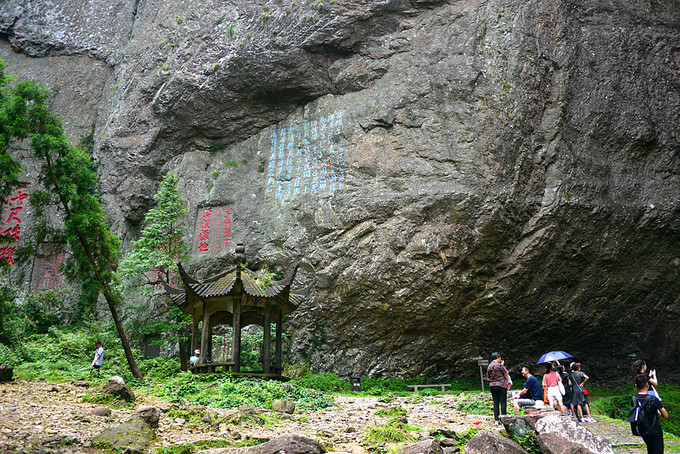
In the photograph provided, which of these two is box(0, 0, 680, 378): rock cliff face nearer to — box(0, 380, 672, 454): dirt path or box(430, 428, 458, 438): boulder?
box(0, 380, 672, 454): dirt path

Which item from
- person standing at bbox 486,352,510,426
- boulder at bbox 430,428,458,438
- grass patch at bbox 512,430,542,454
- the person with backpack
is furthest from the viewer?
person standing at bbox 486,352,510,426

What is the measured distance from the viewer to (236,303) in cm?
1265

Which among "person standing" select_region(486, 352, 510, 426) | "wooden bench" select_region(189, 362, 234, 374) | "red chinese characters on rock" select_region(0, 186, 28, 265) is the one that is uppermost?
"red chinese characters on rock" select_region(0, 186, 28, 265)

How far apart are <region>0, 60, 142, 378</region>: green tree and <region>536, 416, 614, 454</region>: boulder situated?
892 centimetres

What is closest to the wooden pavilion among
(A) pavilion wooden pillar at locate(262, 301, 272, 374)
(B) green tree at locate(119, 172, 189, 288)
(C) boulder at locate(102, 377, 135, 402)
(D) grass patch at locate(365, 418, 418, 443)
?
(A) pavilion wooden pillar at locate(262, 301, 272, 374)

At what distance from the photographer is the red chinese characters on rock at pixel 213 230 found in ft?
65.5

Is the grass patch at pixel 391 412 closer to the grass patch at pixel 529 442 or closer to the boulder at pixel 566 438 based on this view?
the grass patch at pixel 529 442

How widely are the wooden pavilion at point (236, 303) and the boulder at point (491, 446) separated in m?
6.95

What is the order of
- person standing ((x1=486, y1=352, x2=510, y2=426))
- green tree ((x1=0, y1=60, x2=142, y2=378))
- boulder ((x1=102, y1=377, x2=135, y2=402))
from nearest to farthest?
person standing ((x1=486, y1=352, x2=510, y2=426))
boulder ((x1=102, y1=377, x2=135, y2=402))
green tree ((x1=0, y1=60, x2=142, y2=378))

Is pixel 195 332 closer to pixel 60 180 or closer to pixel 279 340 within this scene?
pixel 279 340

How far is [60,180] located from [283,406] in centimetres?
696

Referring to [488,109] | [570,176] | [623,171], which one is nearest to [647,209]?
[623,171]

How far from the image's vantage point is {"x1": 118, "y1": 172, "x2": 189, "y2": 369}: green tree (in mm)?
16656

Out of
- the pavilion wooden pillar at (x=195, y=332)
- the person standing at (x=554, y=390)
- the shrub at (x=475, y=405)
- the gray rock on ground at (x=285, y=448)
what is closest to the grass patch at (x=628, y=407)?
the shrub at (x=475, y=405)
